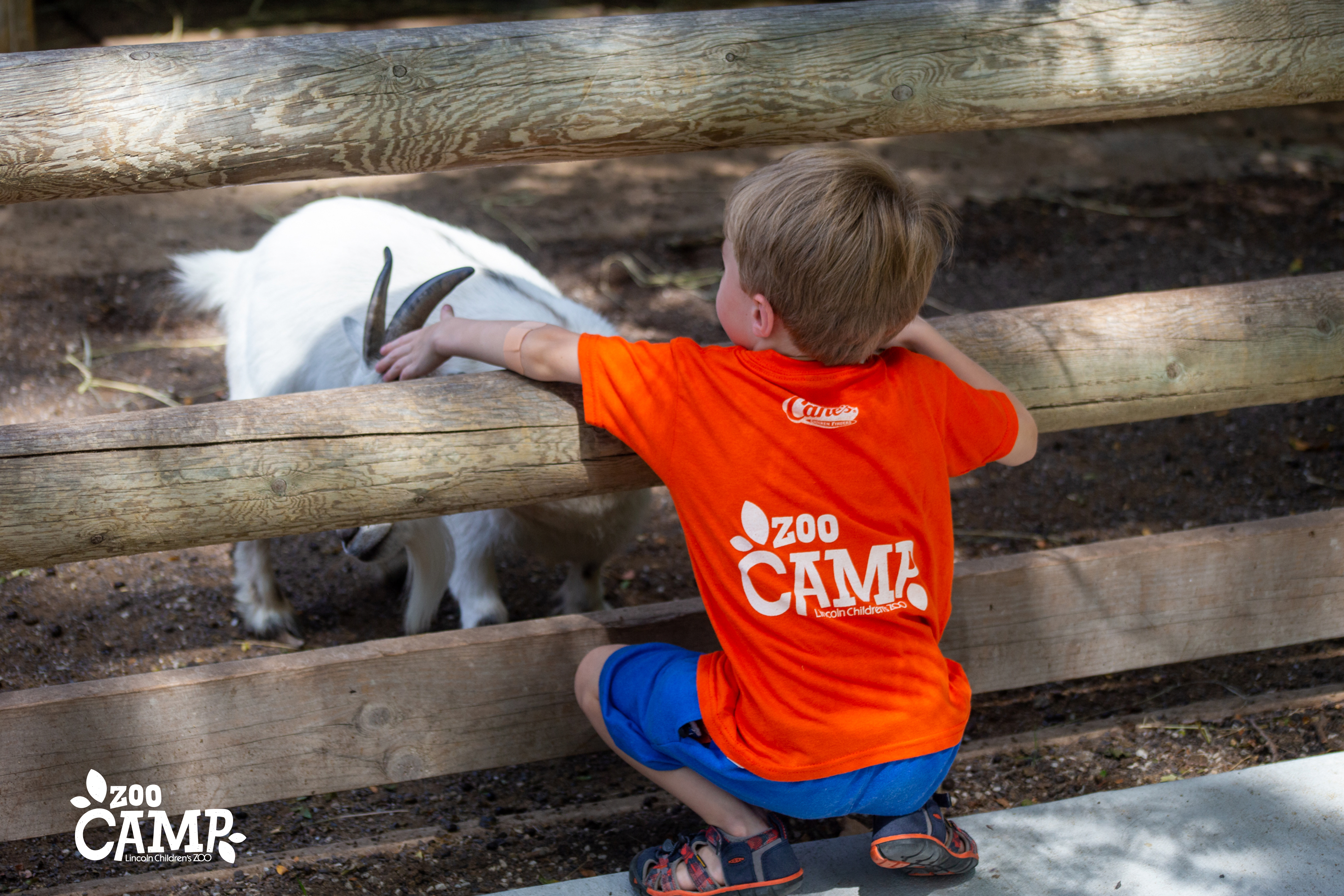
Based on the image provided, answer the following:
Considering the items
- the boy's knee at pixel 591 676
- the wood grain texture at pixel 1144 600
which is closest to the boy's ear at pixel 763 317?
the boy's knee at pixel 591 676

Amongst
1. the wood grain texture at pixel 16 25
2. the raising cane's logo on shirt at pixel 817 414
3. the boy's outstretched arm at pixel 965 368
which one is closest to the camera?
the raising cane's logo on shirt at pixel 817 414

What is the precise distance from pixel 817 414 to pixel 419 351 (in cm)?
80

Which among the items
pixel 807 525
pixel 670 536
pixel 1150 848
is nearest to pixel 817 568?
pixel 807 525

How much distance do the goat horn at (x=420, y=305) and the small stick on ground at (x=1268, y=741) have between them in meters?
2.16

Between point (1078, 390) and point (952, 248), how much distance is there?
65cm

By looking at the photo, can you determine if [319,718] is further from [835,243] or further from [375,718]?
[835,243]

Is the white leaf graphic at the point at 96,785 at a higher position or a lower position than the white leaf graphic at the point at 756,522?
lower

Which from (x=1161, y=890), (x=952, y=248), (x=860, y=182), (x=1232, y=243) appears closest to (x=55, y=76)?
(x=860, y=182)

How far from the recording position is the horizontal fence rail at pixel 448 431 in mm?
1895

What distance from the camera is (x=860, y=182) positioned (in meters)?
1.72

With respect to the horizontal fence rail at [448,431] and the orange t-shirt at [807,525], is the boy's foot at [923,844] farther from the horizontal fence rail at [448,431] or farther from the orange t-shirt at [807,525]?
the horizontal fence rail at [448,431]

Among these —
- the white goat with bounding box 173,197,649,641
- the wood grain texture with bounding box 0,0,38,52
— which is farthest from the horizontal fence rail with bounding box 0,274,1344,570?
the wood grain texture with bounding box 0,0,38,52

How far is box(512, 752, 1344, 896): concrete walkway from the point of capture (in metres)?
2.07

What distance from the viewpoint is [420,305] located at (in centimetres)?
252
